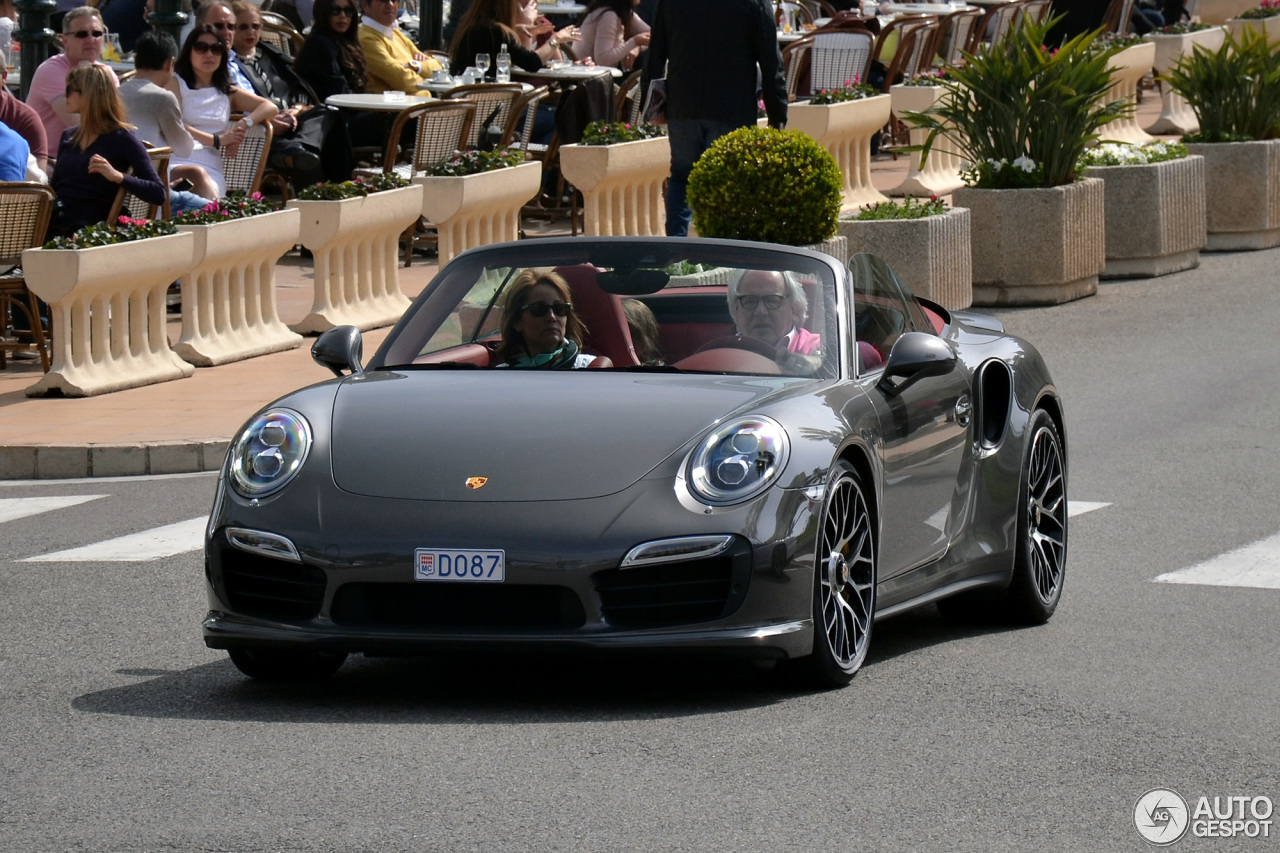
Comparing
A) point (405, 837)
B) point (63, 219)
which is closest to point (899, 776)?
point (405, 837)

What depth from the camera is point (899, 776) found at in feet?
18.3

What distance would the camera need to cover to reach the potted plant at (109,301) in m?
12.8

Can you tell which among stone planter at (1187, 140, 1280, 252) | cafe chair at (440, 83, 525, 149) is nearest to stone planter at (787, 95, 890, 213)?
cafe chair at (440, 83, 525, 149)

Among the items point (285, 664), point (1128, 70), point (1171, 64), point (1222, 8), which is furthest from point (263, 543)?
point (1222, 8)

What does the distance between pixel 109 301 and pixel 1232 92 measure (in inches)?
437

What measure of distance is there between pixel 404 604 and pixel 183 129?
10.5 meters

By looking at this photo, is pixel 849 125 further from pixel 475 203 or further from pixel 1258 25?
pixel 1258 25

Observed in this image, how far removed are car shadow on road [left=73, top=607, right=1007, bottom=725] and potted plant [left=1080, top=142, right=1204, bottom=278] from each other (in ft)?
39.6

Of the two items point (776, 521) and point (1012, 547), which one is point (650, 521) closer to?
point (776, 521)

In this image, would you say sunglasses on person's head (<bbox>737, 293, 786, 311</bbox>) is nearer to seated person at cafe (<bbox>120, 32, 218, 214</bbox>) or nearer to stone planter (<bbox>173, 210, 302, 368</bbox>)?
stone planter (<bbox>173, 210, 302, 368</bbox>)

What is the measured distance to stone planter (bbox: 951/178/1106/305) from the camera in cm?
1727

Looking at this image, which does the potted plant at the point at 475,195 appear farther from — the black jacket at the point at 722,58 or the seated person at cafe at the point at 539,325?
the seated person at cafe at the point at 539,325

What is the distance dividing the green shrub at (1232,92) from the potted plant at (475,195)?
6.64 meters

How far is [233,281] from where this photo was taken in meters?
14.6
